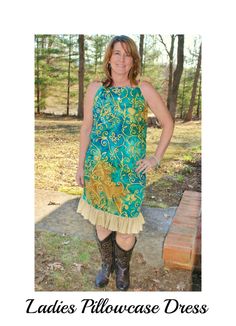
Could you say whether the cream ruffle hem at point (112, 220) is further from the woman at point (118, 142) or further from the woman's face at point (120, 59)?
the woman's face at point (120, 59)

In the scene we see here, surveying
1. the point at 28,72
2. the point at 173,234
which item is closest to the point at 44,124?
the point at 28,72

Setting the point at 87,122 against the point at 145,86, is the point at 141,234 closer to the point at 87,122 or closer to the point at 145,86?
the point at 87,122

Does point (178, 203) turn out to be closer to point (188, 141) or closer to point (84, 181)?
point (188, 141)

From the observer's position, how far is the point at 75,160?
2928 mm

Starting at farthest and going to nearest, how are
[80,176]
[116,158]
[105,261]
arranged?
[105,261] → [80,176] → [116,158]

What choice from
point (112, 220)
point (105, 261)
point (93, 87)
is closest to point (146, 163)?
point (112, 220)

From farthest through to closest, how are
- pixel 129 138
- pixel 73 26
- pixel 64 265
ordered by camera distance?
1. pixel 64 265
2. pixel 73 26
3. pixel 129 138

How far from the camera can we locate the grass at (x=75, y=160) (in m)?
2.91

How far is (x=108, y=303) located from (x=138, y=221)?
1.94 ft

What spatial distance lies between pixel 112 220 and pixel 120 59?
3.12ft

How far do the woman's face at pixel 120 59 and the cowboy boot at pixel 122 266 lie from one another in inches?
42.5

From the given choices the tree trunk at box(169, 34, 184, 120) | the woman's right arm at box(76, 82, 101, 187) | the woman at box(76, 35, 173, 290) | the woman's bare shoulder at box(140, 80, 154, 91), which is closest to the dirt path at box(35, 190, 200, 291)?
the woman at box(76, 35, 173, 290)

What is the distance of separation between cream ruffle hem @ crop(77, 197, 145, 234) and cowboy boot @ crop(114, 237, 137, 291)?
6.5 inches

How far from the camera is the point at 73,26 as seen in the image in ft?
9.04
